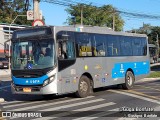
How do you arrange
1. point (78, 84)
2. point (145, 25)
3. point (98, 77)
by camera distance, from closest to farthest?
point (78, 84), point (98, 77), point (145, 25)

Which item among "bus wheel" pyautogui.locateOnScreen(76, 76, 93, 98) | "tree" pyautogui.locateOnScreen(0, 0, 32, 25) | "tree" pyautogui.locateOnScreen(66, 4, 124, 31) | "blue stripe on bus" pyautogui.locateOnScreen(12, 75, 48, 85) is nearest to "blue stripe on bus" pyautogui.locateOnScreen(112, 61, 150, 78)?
"bus wheel" pyautogui.locateOnScreen(76, 76, 93, 98)

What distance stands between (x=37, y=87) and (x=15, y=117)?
11.3 ft

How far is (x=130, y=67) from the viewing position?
2038 cm

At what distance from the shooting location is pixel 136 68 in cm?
2106

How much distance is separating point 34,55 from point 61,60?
1.03 m

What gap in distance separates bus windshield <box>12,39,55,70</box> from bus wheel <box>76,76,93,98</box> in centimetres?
204

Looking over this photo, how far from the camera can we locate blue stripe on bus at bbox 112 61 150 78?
19.0m

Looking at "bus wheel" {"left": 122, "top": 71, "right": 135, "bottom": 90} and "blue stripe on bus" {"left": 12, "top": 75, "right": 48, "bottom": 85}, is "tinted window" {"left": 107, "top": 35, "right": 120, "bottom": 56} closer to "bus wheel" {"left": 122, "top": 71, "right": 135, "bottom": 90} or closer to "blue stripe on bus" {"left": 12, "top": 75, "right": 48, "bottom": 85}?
"bus wheel" {"left": 122, "top": 71, "right": 135, "bottom": 90}

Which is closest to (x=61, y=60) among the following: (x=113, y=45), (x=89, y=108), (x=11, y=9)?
(x=89, y=108)

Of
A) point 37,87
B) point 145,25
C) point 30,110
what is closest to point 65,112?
point 30,110

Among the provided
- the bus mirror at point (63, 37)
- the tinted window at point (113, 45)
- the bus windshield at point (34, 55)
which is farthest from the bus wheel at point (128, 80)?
the bus windshield at point (34, 55)

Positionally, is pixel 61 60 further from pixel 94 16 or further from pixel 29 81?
pixel 94 16

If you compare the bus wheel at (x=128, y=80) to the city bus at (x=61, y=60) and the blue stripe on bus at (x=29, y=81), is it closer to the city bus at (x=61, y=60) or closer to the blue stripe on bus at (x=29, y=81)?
the city bus at (x=61, y=60)

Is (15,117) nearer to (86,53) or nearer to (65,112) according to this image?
(65,112)
